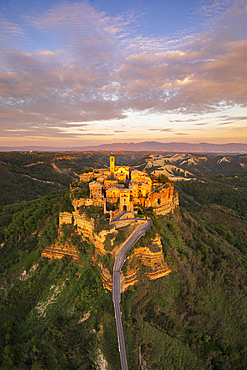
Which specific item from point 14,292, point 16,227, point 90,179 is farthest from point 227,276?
point 16,227

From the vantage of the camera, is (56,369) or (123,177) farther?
(123,177)

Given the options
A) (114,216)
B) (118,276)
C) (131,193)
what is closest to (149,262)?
(118,276)

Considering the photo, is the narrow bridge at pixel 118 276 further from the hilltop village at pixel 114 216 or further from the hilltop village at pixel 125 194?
the hilltop village at pixel 125 194

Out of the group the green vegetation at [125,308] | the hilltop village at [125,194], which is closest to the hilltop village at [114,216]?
the hilltop village at [125,194]

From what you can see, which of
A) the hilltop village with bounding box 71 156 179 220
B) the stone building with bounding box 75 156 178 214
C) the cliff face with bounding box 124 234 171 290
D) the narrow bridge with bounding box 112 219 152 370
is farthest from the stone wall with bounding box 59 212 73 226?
the cliff face with bounding box 124 234 171 290

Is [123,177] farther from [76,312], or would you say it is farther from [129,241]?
[76,312]
